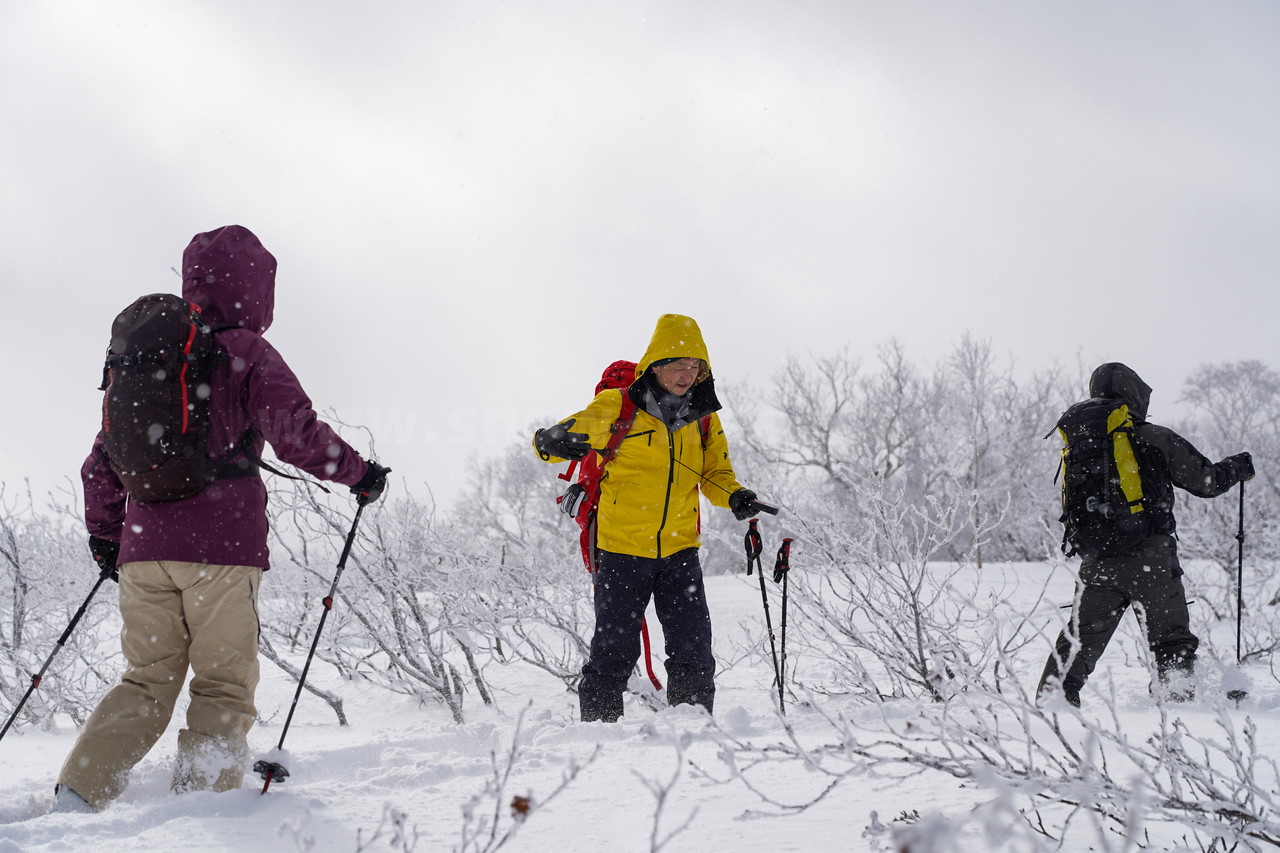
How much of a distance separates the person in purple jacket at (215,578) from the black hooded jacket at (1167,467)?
3.51 meters

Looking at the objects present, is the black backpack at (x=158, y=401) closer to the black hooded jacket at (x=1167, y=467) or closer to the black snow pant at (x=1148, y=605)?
the black snow pant at (x=1148, y=605)

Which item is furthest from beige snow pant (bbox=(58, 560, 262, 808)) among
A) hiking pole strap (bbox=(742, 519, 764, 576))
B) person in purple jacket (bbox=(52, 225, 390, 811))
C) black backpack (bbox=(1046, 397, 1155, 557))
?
black backpack (bbox=(1046, 397, 1155, 557))

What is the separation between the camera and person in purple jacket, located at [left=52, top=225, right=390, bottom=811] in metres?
2.05

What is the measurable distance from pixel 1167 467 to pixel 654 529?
2.46m

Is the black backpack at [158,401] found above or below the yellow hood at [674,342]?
below

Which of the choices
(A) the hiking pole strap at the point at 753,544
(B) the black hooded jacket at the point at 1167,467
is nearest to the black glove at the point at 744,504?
(A) the hiking pole strap at the point at 753,544

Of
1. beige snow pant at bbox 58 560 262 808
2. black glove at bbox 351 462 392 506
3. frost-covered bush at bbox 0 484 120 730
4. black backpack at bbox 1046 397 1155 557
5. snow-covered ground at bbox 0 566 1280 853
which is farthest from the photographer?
frost-covered bush at bbox 0 484 120 730

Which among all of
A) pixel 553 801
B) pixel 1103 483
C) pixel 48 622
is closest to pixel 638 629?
pixel 553 801

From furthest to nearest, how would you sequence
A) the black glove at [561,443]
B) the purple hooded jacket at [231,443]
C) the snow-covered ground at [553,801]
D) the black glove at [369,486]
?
the black glove at [561,443] → the black glove at [369,486] → the purple hooded jacket at [231,443] → the snow-covered ground at [553,801]

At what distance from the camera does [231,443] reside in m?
2.22

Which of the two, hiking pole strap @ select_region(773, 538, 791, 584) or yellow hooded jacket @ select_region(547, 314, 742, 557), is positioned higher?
yellow hooded jacket @ select_region(547, 314, 742, 557)

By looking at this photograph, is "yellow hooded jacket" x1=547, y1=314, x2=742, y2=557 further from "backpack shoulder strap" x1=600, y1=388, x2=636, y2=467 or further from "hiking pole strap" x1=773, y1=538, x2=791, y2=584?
"hiking pole strap" x1=773, y1=538, x2=791, y2=584

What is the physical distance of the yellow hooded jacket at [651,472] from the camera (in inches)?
133

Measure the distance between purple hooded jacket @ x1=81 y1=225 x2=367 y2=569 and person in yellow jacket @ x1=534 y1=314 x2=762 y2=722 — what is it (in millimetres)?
1241
